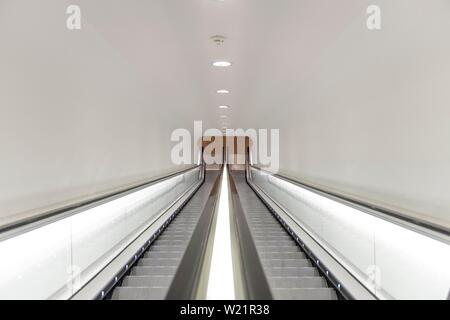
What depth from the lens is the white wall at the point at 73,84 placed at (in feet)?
11.4

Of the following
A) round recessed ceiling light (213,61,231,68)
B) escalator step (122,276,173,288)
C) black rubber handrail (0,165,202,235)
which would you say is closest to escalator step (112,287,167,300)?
escalator step (122,276,173,288)

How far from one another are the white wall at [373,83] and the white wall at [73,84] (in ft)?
4.24

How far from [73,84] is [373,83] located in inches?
141

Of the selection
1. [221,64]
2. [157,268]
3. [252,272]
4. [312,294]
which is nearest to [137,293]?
[157,268]

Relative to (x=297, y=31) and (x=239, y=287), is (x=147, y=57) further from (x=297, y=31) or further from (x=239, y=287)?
(x=239, y=287)

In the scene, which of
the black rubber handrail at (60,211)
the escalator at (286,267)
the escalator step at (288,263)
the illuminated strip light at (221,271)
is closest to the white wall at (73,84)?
the black rubber handrail at (60,211)

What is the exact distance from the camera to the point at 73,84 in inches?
189

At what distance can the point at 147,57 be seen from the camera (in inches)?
248

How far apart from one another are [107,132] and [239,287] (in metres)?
4.61

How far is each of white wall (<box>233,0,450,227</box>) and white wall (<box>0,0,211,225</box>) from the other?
4.24 feet

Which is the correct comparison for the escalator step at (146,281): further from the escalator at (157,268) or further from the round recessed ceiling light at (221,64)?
the round recessed ceiling light at (221,64)

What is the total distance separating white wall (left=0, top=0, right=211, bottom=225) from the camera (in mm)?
3479

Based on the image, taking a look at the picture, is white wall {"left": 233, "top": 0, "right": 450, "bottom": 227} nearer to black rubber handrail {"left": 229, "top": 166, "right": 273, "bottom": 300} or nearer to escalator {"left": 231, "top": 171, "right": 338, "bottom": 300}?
escalator {"left": 231, "top": 171, "right": 338, "bottom": 300}

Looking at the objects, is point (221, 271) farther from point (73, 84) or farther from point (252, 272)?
point (73, 84)
